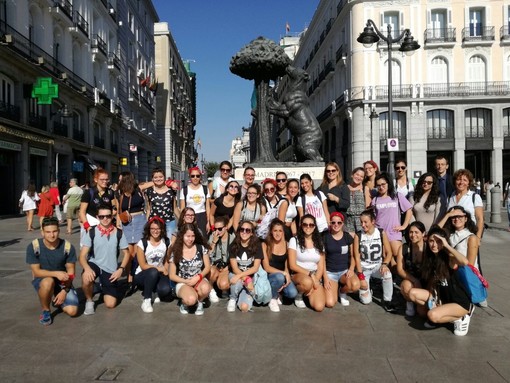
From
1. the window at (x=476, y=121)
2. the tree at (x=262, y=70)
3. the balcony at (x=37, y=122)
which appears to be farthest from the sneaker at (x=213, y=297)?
the window at (x=476, y=121)

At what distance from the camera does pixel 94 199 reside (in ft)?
19.3

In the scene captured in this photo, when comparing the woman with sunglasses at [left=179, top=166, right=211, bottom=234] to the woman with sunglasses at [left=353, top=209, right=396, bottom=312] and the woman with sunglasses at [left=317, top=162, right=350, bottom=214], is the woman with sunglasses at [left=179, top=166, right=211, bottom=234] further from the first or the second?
the woman with sunglasses at [left=353, top=209, right=396, bottom=312]

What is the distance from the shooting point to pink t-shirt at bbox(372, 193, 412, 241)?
551cm

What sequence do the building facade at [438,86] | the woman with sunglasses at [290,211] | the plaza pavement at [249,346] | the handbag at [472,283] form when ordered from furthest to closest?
1. the building facade at [438,86]
2. the woman with sunglasses at [290,211]
3. the handbag at [472,283]
4. the plaza pavement at [249,346]

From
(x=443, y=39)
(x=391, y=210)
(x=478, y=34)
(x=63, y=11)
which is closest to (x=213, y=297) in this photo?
(x=391, y=210)

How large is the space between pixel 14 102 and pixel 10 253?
13791 mm

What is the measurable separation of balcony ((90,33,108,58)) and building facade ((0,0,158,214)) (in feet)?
0.22

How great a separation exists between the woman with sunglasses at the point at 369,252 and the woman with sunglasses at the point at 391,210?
19 centimetres

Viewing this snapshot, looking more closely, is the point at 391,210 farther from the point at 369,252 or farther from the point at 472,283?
the point at 472,283

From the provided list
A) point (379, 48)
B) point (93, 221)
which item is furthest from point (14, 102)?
point (379, 48)

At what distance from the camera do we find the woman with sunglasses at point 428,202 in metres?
5.52

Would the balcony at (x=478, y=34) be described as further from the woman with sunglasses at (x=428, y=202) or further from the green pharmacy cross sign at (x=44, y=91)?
the woman with sunglasses at (x=428, y=202)

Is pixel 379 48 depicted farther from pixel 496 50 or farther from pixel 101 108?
pixel 101 108

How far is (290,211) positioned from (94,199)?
8.84 ft
